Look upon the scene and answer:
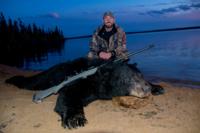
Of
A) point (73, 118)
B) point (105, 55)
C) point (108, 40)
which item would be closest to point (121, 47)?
point (108, 40)

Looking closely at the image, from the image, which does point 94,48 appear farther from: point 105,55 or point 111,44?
point 105,55

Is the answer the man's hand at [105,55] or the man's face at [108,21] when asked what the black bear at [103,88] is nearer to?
the man's hand at [105,55]

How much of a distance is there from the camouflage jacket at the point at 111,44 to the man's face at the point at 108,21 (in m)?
0.16

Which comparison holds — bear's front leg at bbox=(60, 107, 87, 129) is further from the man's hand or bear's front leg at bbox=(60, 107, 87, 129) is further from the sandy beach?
the man's hand

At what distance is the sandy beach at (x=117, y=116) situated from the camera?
13.5 ft

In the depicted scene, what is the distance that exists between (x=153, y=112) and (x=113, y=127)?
2.83 feet

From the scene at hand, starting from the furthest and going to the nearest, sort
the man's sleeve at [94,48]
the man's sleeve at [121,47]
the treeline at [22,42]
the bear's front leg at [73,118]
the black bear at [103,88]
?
the treeline at [22,42] < the man's sleeve at [94,48] < the man's sleeve at [121,47] < the black bear at [103,88] < the bear's front leg at [73,118]

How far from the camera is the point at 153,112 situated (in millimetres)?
4680

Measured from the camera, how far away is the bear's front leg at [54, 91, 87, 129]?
4270 millimetres

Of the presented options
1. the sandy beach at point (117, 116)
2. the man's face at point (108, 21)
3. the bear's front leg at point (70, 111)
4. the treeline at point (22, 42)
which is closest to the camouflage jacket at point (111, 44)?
the man's face at point (108, 21)

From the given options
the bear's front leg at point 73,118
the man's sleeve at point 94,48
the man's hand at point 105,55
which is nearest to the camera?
the bear's front leg at point 73,118

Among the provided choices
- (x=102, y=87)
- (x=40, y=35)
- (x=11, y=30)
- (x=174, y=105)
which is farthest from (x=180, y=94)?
(x=40, y=35)

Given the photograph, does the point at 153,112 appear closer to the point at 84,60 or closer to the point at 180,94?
the point at 180,94

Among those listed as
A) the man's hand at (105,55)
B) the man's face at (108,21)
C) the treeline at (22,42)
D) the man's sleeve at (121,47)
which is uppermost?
the man's face at (108,21)
